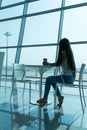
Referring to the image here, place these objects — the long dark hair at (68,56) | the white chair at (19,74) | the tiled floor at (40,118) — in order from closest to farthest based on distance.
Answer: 1. the tiled floor at (40,118)
2. the long dark hair at (68,56)
3. the white chair at (19,74)

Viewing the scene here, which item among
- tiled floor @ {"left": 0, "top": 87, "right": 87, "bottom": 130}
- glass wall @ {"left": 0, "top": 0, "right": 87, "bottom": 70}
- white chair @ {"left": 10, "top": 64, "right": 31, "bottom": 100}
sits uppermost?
glass wall @ {"left": 0, "top": 0, "right": 87, "bottom": 70}

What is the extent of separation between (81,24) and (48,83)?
8.70 ft

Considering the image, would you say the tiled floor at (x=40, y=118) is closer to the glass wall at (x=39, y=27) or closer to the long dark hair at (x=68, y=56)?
the long dark hair at (x=68, y=56)

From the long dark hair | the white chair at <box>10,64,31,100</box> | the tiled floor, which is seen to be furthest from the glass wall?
the tiled floor

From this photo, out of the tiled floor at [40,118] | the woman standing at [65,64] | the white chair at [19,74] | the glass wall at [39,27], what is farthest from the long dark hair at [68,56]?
the glass wall at [39,27]

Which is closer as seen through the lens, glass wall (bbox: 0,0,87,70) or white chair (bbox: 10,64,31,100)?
white chair (bbox: 10,64,31,100)

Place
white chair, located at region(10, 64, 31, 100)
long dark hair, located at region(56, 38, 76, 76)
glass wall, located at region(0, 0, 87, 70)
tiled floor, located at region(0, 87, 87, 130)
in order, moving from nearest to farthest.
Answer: tiled floor, located at region(0, 87, 87, 130)
long dark hair, located at region(56, 38, 76, 76)
white chair, located at region(10, 64, 31, 100)
glass wall, located at region(0, 0, 87, 70)

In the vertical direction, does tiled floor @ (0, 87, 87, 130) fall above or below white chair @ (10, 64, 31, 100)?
below

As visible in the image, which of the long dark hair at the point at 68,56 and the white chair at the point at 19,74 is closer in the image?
the long dark hair at the point at 68,56

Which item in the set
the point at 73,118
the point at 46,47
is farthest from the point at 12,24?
the point at 73,118

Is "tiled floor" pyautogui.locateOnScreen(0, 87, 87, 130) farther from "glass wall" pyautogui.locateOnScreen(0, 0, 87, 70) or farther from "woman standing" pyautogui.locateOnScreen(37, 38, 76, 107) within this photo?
"glass wall" pyautogui.locateOnScreen(0, 0, 87, 70)

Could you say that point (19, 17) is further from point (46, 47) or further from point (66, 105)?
point (66, 105)

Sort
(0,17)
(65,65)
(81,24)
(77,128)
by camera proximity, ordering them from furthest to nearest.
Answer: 1. (0,17)
2. (81,24)
3. (65,65)
4. (77,128)

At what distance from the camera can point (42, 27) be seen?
623cm
